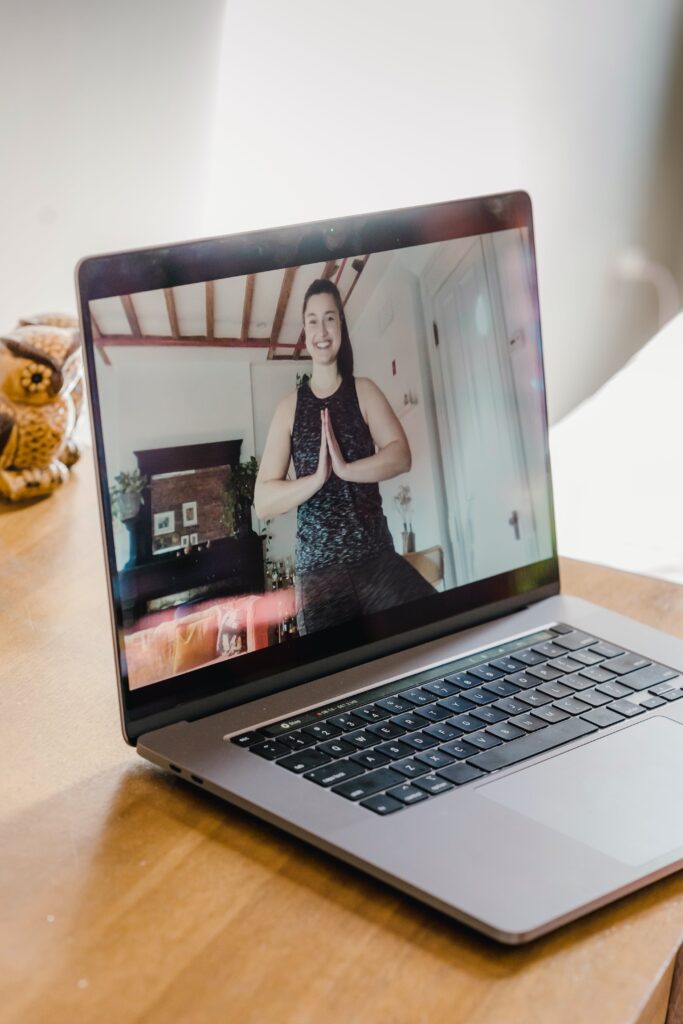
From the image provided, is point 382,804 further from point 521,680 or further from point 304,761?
point 521,680

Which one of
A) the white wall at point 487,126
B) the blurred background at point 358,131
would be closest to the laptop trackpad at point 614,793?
the blurred background at point 358,131

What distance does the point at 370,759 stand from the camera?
58cm

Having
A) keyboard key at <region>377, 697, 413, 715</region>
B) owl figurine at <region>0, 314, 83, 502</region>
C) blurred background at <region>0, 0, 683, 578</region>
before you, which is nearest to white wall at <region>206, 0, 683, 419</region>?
blurred background at <region>0, 0, 683, 578</region>

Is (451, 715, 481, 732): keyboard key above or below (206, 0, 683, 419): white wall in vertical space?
below

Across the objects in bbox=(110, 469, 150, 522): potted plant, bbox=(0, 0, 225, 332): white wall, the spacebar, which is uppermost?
bbox=(0, 0, 225, 332): white wall

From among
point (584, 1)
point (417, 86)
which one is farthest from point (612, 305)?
point (417, 86)

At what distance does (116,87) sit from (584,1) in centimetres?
112

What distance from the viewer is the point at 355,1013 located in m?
0.44

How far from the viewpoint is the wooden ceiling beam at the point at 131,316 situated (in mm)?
586

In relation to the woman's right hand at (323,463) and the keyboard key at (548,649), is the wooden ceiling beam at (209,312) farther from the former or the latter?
the keyboard key at (548,649)

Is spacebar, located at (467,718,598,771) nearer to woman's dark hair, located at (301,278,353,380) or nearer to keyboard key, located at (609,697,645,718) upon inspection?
keyboard key, located at (609,697,645,718)

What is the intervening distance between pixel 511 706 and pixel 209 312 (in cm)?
29

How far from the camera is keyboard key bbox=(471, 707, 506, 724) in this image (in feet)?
2.06

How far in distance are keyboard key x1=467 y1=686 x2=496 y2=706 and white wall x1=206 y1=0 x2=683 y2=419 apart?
1.00 m
